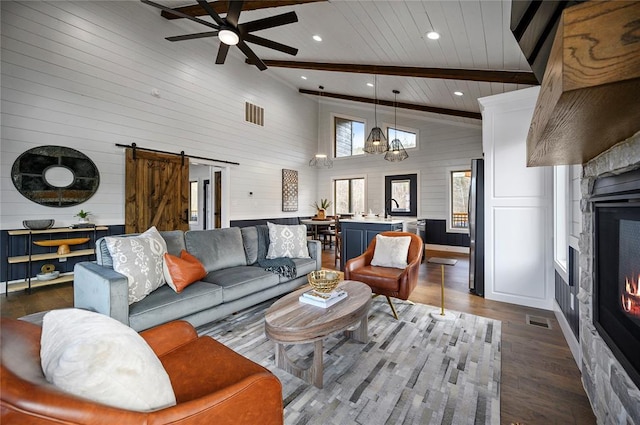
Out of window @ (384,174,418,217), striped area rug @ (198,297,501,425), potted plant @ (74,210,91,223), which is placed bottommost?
striped area rug @ (198,297,501,425)

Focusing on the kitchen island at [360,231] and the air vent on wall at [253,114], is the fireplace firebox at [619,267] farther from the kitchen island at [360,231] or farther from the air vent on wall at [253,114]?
the air vent on wall at [253,114]

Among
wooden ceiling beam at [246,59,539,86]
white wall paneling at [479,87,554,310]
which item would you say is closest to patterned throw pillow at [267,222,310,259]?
white wall paneling at [479,87,554,310]

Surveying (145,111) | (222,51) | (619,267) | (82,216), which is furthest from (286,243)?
(145,111)

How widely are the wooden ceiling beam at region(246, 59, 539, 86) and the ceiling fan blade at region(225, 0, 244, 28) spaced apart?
2.87m

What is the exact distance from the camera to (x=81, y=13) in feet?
13.6

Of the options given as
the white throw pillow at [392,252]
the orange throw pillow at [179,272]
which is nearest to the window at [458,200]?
the white throw pillow at [392,252]

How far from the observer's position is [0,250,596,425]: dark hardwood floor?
1.64 meters

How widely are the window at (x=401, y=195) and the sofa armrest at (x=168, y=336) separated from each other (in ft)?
22.8

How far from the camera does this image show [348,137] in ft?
28.8

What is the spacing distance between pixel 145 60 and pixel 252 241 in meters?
3.97

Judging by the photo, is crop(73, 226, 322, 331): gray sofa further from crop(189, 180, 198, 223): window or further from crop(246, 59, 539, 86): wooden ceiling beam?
crop(189, 180, 198, 223): window

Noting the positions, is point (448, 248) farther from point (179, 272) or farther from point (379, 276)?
point (179, 272)

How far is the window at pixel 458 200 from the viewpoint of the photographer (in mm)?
6883

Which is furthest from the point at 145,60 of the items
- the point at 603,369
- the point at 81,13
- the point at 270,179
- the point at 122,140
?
the point at 603,369
